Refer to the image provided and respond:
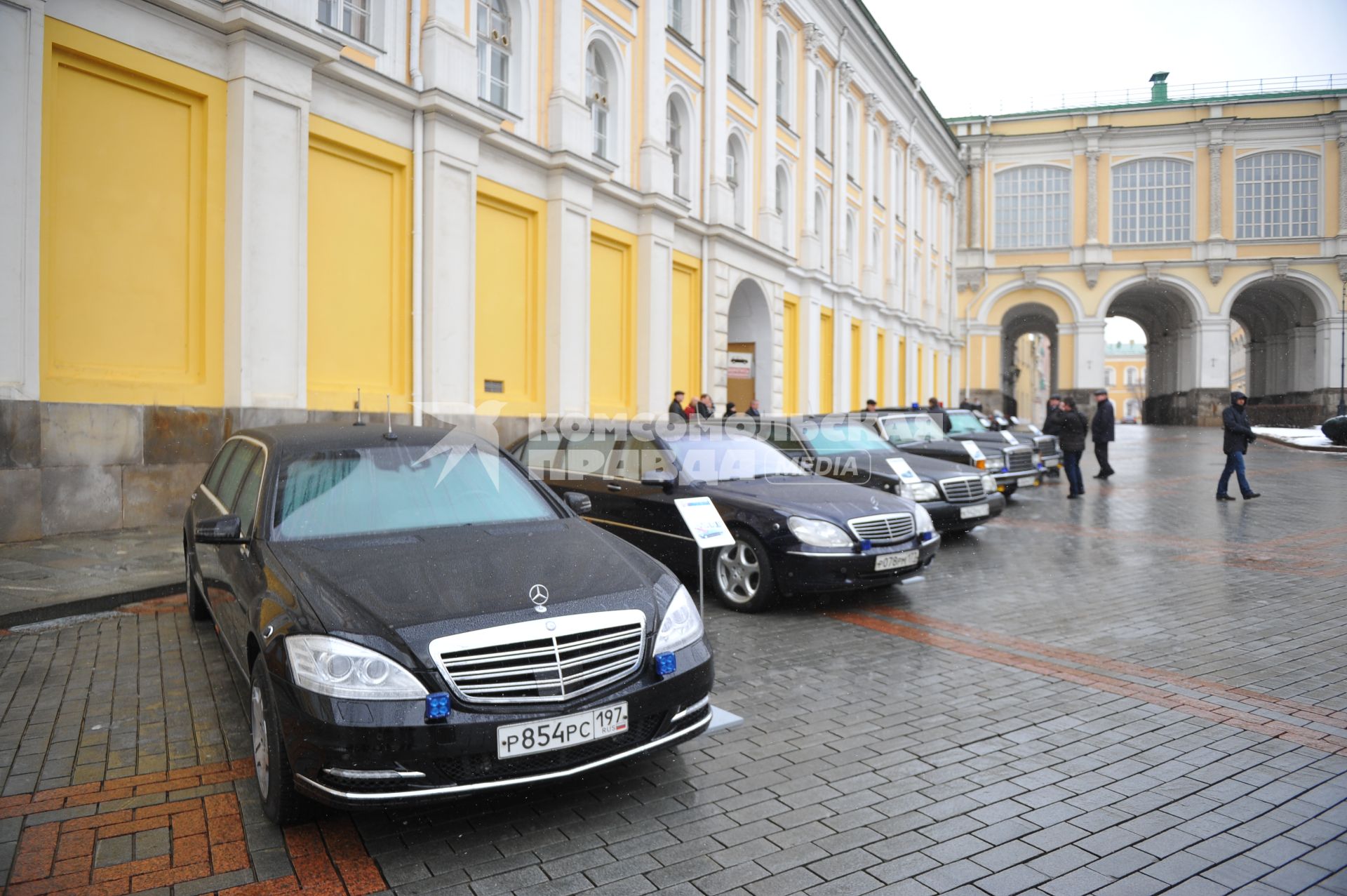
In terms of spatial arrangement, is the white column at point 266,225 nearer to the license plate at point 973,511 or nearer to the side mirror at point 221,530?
the side mirror at point 221,530

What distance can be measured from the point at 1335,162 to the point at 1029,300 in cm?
1683

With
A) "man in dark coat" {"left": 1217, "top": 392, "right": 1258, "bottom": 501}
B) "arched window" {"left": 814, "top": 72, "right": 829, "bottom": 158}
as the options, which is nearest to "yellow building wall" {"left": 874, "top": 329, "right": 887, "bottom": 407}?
"arched window" {"left": 814, "top": 72, "right": 829, "bottom": 158}

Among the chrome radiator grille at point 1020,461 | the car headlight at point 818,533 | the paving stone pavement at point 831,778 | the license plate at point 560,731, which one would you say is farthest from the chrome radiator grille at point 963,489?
the license plate at point 560,731

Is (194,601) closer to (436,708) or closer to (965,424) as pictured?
(436,708)

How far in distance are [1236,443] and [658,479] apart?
484 inches

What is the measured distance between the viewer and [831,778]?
153 inches

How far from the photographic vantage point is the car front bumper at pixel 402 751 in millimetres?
3119

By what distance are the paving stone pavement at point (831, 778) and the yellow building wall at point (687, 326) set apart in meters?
14.7

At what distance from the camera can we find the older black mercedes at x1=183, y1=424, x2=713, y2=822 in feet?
10.4

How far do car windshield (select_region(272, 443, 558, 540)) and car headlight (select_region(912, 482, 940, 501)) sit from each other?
6509mm

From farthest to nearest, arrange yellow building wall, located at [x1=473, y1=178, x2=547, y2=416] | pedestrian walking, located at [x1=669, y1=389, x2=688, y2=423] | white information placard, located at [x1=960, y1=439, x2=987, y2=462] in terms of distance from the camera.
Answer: pedestrian walking, located at [x1=669, y1=389, x2=688, y2=423] < yellow building wall, located at [x1=473, y1=178, x2=547, y2=416] < white information placard, located at [x1=960, y1=439, x2=987, y2=462]

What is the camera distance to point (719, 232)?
71.3ft

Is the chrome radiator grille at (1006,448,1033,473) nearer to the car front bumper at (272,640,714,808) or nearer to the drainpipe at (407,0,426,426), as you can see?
the drainpipe at (407,0,426,426)

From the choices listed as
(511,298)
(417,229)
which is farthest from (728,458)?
(511,298)
